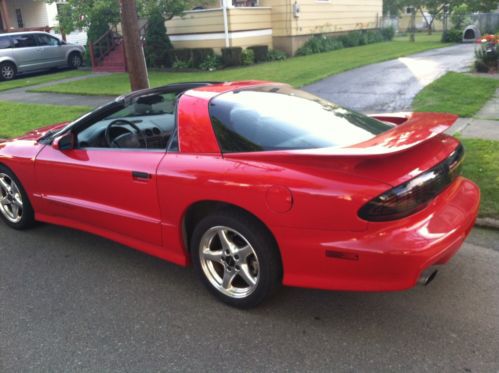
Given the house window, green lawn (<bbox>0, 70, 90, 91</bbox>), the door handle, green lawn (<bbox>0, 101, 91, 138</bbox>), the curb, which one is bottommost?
the curb

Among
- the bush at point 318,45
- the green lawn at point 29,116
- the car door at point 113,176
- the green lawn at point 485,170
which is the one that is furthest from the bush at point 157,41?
the car door at point 113,176

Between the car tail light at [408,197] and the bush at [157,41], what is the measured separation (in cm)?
1542

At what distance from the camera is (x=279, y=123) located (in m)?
3.38

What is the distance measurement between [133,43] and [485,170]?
4.92 m

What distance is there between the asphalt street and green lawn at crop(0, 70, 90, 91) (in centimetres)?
1422

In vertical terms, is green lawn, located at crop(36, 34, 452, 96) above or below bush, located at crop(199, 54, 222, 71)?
below

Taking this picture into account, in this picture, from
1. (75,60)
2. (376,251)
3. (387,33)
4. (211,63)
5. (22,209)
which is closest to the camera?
(376,251)

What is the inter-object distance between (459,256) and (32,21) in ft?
95.0

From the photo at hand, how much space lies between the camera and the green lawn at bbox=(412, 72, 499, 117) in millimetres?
8211

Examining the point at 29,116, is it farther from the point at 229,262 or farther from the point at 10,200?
A: the point at 229,262

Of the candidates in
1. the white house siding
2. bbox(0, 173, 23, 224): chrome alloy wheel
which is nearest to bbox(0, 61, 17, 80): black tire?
the white house siding

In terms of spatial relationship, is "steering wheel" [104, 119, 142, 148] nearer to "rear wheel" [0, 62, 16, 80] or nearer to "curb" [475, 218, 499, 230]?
"curb" [475, 218, 499, 230]

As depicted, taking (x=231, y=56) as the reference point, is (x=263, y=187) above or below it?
above

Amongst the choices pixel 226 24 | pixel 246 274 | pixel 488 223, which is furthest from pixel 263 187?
pixel 226 24
